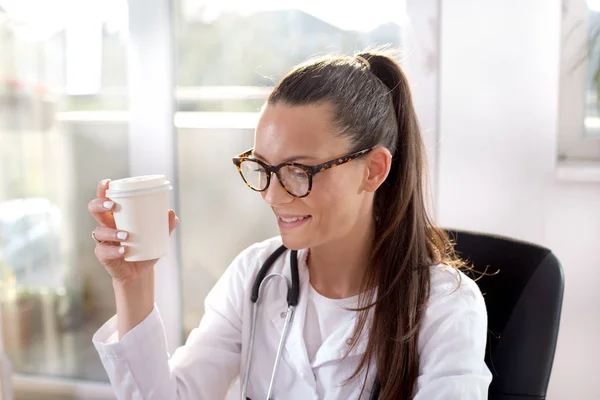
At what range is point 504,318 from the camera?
127 centimetres

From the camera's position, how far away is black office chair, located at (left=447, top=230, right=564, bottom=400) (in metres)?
1.22

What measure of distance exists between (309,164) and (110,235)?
1.18ft

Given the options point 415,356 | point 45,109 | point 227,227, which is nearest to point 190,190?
point 227,227

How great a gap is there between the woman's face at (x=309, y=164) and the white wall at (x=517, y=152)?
2.93 feet

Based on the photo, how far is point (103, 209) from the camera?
113cm

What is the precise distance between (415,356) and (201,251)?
1.43 meters

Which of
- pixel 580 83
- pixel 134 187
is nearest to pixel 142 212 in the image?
pixel 134 187

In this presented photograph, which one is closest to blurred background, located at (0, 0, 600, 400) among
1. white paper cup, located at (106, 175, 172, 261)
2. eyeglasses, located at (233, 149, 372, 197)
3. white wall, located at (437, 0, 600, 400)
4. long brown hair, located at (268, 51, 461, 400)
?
white wall, located at (437, 0, 600, 400)

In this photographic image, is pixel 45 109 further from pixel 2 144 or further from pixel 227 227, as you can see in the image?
pixel 227 227

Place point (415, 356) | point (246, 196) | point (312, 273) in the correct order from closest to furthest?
point (415, 356), point (312, 273), point (246, 196)

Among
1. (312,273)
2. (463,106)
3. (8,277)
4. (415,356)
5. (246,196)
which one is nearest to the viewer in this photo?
(415,356)

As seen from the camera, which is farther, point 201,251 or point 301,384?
point 201,251

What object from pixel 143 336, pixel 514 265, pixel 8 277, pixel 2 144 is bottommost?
pixel 8 277

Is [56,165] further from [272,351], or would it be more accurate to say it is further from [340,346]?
[340,346]
